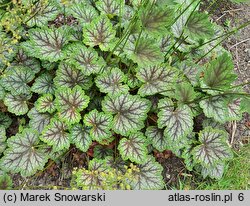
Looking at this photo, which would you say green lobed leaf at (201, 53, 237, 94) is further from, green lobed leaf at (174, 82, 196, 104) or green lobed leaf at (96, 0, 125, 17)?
green lobed leaf at (96, 0, 125, 17)

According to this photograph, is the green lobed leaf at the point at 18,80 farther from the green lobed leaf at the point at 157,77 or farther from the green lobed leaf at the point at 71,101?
the green lobed leaf at the point at 157,77

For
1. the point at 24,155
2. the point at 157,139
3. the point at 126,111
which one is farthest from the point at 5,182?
the point at 157,139

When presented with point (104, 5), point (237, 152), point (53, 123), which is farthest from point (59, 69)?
point (237, 152)

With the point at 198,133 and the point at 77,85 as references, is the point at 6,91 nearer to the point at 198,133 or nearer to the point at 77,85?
the point at 77,85

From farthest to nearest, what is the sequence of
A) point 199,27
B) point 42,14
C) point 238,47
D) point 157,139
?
point 238,47
point 42,14
point 157,139
point 199,27

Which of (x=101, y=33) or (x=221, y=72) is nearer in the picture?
(x=221, y=72)

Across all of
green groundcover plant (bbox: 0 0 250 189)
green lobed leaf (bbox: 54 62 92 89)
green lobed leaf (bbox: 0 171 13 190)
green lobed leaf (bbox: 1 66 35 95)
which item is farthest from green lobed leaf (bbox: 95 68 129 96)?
green lobed leaf (bbox: 0 171 13 190)

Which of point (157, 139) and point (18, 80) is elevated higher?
point (18, 80)

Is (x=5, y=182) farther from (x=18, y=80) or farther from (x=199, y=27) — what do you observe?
(x=199, y=27)
